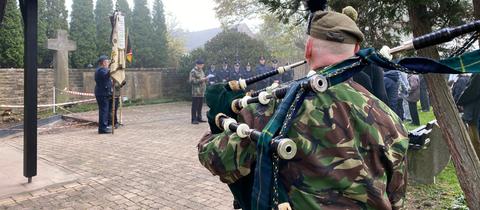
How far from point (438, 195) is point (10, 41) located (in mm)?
14112

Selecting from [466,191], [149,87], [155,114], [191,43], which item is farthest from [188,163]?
[191,43]

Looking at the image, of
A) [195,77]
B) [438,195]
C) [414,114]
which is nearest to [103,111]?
[195,77]

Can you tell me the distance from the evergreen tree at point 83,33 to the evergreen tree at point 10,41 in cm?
387

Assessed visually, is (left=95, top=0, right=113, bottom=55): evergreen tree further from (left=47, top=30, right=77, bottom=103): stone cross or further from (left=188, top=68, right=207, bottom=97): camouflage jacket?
(left=188, top=68, right=207, bottom=97): camouflage jacket

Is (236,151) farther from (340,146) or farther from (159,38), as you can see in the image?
(159,38)

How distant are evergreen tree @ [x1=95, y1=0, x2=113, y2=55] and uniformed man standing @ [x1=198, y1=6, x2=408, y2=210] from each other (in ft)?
62.8

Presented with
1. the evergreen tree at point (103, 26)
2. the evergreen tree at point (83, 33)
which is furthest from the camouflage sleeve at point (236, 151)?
A: the evergreen tree at point (103, 26)

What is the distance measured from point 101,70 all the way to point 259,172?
374 inches

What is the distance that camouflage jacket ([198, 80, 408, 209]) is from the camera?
154 centimetres

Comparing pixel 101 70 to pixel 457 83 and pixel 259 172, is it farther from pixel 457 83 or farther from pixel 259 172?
pixel 259 172

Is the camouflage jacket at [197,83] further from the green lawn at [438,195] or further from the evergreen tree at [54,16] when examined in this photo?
the evergreen tree at [54,16]

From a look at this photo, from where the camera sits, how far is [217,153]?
175 cm

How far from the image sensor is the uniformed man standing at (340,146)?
1.54 meters

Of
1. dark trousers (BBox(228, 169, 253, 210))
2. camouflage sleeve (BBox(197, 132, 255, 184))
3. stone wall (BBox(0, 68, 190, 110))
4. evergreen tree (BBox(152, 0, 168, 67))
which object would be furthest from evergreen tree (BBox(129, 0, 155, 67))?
camouflage sleeve (BBox(197, 132, 255, 184))
